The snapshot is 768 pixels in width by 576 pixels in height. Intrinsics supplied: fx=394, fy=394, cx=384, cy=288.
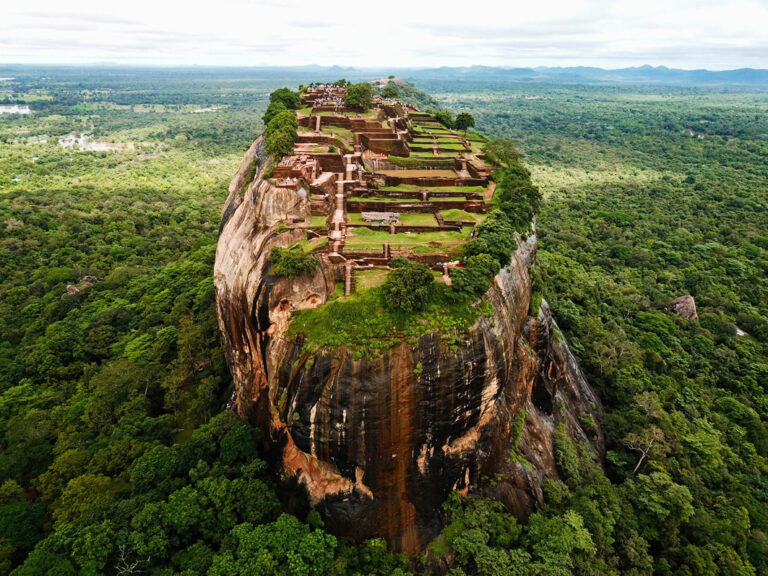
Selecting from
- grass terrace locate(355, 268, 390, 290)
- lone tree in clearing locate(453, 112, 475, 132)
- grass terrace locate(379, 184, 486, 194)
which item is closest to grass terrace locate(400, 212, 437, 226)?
grass terrace locate(379, 184, 486, 194)

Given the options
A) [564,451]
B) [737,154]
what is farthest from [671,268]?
[737,154]

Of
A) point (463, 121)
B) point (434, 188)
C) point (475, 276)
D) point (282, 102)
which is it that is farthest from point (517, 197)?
point (282, 102)

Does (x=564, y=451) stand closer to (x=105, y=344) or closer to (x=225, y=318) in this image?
(x=225, y=318)

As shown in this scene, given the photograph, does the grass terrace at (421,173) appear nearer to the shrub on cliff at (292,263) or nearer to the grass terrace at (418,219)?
the grass terrace at (418,219)

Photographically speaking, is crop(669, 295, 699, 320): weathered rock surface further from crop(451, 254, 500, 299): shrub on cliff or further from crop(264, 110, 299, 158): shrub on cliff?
crop(264, 110, 299, 158): shrub on cliff

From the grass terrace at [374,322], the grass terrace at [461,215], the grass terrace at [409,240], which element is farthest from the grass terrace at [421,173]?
the grass terrace at [374,322]

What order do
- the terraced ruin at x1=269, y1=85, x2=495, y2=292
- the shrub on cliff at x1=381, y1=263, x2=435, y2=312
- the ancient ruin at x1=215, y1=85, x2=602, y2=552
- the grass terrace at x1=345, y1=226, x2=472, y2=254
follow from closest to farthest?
the ancient ruin at x1=215, y1=85, x2=602, y2=552 < the shrub on cliff at x1=381, y1=263, x2=435, y2=312 < the terraced ruin at x1=269, y1=85, x2=495, y2=292 < the grass terrace at x1=345, y1=226, x2=472, y2=254

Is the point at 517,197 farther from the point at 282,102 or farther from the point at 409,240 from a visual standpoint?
the point at 282,102
